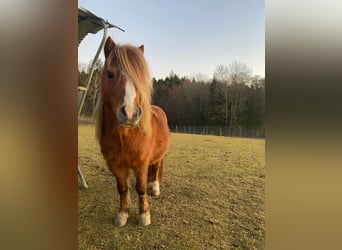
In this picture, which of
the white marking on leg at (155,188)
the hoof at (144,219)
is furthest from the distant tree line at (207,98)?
the hoof at (144,219)

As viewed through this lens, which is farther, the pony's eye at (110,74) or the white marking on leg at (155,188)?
→ the white marking on leg at (155,188)

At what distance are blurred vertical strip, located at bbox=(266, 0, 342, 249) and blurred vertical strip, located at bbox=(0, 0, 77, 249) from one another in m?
1.04

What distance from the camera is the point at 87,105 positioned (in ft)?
4.43

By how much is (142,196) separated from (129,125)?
39cm

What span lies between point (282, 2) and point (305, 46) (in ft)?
0.81

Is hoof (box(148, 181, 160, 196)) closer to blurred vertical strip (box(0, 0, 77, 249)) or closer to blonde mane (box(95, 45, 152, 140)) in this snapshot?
blonde mane (box(95, 45, 152, 140))

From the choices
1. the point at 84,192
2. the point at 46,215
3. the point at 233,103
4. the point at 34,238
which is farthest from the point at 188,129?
the point at 34,238

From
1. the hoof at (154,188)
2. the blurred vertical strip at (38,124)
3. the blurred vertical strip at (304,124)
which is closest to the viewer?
the blurred vertical strip at (304,124)

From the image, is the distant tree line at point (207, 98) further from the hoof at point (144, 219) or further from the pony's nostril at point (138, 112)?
the hoof at point (144, 219)

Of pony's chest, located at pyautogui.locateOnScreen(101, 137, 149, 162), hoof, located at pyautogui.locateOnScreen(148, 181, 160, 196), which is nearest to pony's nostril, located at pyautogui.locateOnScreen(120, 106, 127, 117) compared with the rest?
pony's chest, located at pyautogui.locateOnScreen(101, 137, 149, 162)

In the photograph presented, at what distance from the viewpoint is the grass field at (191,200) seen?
125 cm

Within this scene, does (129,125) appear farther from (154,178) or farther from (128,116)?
(154,178)

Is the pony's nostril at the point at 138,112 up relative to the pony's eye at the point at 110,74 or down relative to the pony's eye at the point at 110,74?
down

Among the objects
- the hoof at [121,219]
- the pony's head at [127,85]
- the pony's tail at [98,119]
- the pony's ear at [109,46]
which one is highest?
the pony's ear at [109,46]
